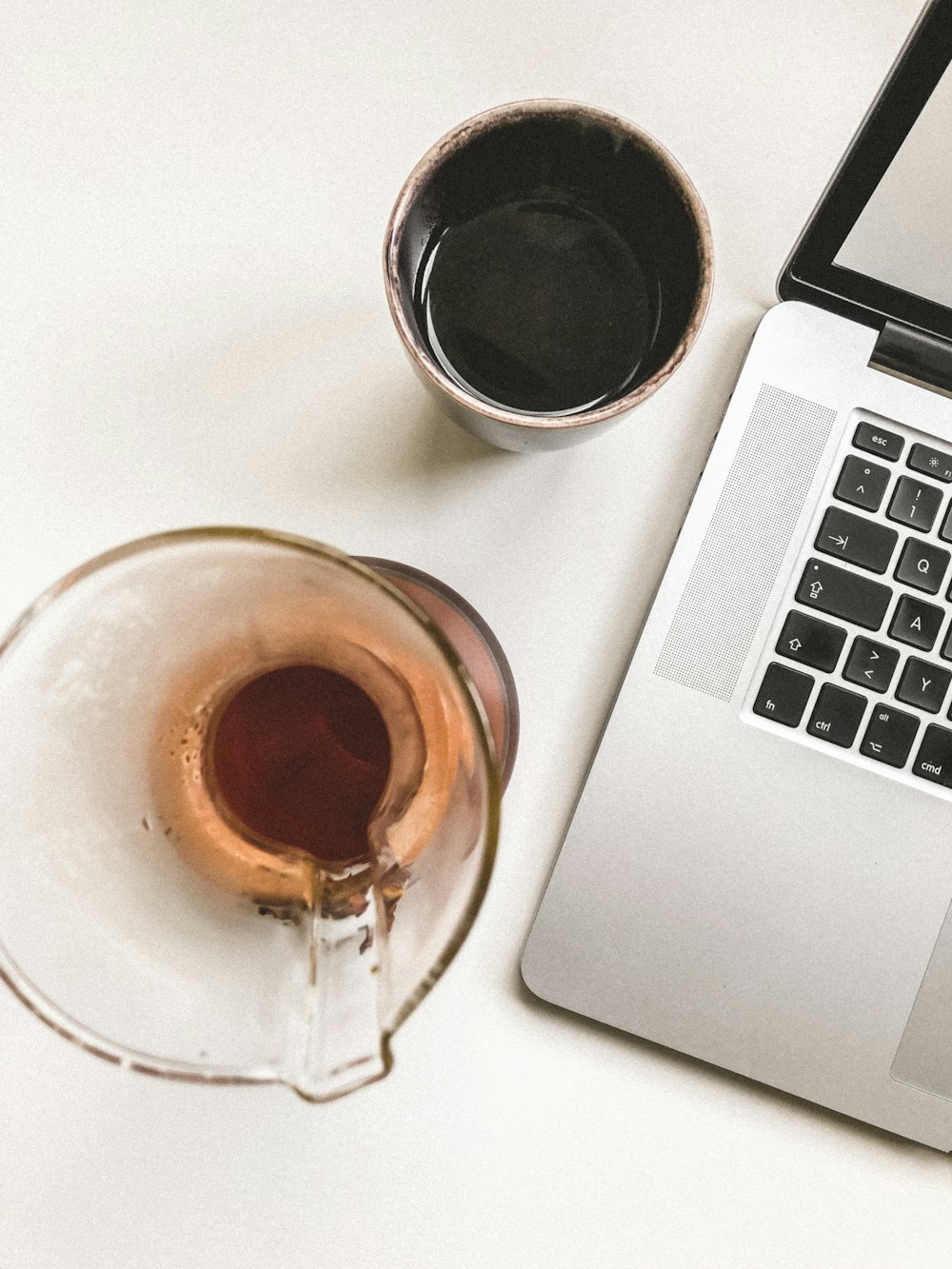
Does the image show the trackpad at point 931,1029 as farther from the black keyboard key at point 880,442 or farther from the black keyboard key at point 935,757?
the black keyboard key at point 880,442

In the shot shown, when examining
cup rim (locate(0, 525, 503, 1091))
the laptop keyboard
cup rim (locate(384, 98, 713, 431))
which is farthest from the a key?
cup rim (locate(0, 525, 503, 1091))

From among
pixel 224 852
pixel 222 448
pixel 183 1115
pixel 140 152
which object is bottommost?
pixel 183 1115

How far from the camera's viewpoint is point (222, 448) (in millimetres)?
415

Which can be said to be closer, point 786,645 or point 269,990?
point 269,990

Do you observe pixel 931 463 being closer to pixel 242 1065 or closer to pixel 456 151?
pixel 456 151

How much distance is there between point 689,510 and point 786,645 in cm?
7

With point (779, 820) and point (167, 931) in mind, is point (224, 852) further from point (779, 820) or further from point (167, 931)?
point (779, 820)

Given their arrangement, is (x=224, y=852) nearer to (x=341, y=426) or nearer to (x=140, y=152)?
(x=341, y=426)

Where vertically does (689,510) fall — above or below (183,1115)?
above

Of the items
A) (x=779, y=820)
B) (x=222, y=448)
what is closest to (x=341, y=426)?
(x=222, y=448)

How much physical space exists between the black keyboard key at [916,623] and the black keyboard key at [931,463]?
55 millimetres

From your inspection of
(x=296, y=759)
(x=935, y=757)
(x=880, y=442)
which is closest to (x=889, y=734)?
(x=935, y=757)

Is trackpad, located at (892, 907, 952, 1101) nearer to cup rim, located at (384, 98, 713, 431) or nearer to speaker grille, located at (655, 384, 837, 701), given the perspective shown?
speaker grille, located at (655, 384, 837, 701)

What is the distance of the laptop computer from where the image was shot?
399 millimetres
